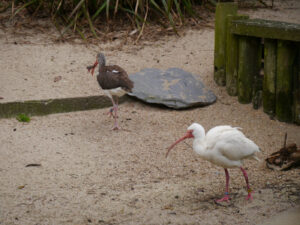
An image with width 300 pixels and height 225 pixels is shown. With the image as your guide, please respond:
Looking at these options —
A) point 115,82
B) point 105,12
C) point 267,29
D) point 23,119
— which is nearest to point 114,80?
point 115,82

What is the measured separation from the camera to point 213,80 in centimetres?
737

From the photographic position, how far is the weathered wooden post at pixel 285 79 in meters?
5.85

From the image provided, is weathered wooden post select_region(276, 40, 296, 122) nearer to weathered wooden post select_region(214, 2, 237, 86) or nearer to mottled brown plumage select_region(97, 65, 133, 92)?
→ weathered wooden post select_region(214, 2, 237, 86)

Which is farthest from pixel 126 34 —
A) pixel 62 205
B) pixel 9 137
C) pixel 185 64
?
pixel 62 205

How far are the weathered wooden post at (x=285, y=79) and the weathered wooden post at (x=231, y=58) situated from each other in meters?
0.83

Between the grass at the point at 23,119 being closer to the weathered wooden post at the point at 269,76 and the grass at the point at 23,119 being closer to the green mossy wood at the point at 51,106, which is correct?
the green mossy wood at the point at 51,106

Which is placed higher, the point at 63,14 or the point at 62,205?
the point at 63,14

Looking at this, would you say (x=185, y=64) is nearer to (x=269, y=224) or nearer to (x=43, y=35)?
(x=43, y=35)

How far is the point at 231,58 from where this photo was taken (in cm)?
673

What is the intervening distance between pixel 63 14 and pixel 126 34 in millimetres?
1465

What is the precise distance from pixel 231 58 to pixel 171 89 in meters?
0.99

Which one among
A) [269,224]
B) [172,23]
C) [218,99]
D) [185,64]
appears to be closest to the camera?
[269,224]

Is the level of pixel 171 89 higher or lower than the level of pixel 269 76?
lower

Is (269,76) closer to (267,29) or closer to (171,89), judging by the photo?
(267,29)
